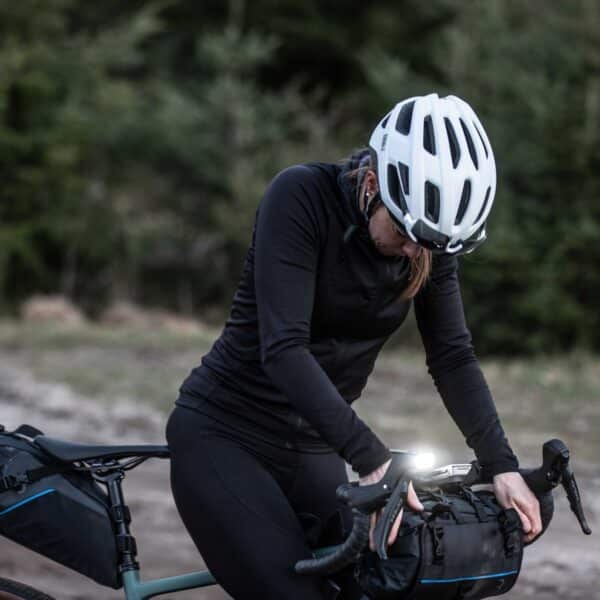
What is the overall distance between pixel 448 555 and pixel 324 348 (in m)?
0.64

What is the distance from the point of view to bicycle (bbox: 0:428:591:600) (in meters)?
2.57

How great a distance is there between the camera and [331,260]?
3.00 metres

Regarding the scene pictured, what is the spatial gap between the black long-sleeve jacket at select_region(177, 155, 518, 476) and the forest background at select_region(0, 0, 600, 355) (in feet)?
45.0

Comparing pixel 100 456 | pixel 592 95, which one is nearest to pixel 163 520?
pixel 100 456

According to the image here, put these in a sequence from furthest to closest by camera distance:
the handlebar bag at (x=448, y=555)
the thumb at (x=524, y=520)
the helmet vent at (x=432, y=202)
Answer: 1. the thumb at (x=524, y=520)
2. the helmet vent at (x=432, y=202)
3. the handlebar bag at (x=448, y=555)

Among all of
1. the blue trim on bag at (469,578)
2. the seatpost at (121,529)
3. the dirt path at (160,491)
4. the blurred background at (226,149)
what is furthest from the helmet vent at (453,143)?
the blurred background at (226,149)

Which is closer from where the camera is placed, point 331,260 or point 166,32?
point 331,260

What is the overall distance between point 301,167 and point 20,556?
3628 mm

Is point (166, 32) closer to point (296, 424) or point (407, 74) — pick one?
point (407, 74)

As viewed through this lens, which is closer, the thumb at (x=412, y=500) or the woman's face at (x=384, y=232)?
the thumb at (x=412, y=500)

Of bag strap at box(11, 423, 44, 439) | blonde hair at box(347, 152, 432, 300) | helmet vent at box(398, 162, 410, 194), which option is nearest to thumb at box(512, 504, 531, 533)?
blonde hair at box(347, 152, 432, 300)

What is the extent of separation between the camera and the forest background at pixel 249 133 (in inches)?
669

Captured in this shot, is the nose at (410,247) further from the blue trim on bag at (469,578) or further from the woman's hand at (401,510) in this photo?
the blue trim on bag at (469,578)

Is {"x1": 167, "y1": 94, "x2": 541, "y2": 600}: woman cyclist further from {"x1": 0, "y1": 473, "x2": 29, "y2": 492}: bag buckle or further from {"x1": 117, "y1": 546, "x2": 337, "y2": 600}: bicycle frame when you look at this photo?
{"x1": 0, "y1": 473, "x2": 29, "y2": 492}: bag buckle
